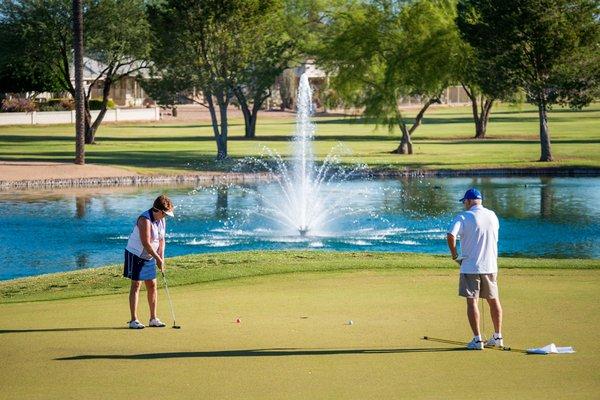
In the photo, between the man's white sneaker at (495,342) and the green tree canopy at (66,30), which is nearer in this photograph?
the man's white sneaker at (495,342)

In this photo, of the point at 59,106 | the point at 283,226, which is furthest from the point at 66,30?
the point at 283,226

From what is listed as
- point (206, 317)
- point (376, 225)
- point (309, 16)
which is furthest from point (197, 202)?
point (309, 16)

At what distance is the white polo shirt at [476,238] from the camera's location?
12.9 metres

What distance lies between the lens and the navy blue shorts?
1475cm

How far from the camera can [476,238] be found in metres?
12.9

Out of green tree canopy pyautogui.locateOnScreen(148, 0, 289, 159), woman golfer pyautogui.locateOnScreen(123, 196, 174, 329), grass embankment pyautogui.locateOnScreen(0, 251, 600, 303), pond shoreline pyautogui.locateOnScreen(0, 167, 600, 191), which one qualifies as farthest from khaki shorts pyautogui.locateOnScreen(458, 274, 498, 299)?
green tree canopy pyautogui.locateOnScreen(148, 0, 289, 159)

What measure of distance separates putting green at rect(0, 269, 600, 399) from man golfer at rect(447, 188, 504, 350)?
1.43 feet

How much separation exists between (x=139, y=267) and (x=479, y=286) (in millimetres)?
4308

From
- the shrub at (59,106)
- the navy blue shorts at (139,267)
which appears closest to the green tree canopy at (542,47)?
the navy blue shorts at (139,267)

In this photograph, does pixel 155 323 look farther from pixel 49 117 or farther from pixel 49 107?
pixel 49 107

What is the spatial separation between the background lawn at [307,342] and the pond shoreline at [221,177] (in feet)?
94.5

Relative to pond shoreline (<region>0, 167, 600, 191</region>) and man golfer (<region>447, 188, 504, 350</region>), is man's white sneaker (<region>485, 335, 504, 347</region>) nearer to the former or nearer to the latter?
man golfer (<region>447, 188, 504, 350</region>)

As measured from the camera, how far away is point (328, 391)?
425 inches

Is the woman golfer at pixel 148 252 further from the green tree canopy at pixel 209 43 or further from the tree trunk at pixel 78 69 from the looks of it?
the green tree canopy at pixel 209 43
